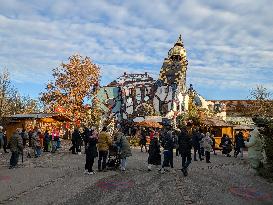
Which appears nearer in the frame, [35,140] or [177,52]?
[35,140]

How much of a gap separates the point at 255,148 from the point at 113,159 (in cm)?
594

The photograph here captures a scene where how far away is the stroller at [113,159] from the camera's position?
16.4 meters

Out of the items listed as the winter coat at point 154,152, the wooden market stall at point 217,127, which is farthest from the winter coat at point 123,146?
the wooden market stall at point 217,127

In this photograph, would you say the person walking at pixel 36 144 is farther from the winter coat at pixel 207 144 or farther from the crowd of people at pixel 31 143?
the winter coat at pixel 207 144

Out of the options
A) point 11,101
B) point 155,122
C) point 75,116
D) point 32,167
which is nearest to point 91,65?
point 75,116

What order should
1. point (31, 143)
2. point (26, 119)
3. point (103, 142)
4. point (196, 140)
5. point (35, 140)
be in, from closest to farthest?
point (103, 142) < point (196, 140) < point (35, 140) < point (31, 143) < point (26, 119)

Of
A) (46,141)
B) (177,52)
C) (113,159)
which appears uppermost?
(177,52)

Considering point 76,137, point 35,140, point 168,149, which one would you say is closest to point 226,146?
point 76,137

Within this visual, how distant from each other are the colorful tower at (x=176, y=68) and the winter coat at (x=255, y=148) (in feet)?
103

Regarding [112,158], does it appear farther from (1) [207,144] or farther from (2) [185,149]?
(1) [207,144]

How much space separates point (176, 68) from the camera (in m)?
55.6

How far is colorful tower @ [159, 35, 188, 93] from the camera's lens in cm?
5166

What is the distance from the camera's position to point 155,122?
43.4 meters

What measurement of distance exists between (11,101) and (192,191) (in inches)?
2069
